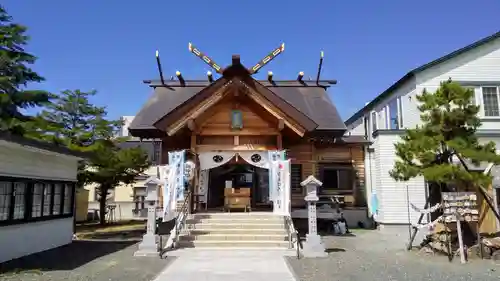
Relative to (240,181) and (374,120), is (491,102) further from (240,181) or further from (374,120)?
(240,181)

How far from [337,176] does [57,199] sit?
12.9m

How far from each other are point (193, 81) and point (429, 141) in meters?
13.2

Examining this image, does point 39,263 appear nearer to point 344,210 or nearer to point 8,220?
point 8,220

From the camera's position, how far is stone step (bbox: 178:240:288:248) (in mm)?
11984

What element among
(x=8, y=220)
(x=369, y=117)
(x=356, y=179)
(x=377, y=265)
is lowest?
(x=377, y=265)

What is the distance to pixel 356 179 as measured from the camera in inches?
747

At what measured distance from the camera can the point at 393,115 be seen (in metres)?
21.4

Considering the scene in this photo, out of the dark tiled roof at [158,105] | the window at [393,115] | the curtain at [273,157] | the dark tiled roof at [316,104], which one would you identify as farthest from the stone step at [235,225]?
the window at [393,115]

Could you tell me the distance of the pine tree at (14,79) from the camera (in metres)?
11.9

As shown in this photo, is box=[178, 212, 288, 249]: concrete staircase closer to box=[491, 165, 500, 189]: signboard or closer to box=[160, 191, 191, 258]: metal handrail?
box=[160, 191, 191, 258]: metal handrail

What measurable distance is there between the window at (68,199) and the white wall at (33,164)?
344 mm

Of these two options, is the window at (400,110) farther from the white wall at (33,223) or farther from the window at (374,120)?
the white wall at (33,223)

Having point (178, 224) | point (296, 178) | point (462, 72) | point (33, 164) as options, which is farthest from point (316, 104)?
point (33, 164)

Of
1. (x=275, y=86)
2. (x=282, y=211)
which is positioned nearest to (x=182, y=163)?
(x=282, y=211)
